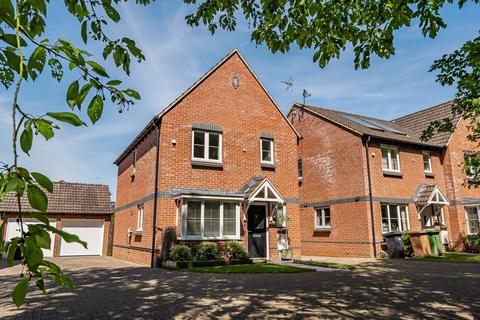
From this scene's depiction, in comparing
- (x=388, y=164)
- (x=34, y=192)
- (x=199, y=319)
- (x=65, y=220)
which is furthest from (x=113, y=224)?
(x=34, y=192)

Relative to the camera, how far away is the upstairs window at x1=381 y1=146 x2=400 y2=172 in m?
21.0

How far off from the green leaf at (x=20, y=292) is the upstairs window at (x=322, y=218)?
70.1 ft

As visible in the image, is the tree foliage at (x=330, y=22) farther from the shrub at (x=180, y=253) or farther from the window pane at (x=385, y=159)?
the window pane at (x=385, y=159)

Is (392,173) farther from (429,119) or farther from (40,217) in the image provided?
(40,217)

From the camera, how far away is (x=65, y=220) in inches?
953

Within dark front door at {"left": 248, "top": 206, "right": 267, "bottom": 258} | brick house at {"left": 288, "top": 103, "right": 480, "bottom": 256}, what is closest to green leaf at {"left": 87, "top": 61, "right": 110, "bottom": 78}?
dark front door at {"left": 248, "top": 206, "right": 267, "bottom": 258}

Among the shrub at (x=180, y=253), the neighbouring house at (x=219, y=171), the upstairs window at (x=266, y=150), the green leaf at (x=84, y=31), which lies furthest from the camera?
the upstairs window at (x=266, y=150)

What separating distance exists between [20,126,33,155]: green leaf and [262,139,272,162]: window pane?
1679 centimetres

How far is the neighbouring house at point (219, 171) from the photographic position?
15047 mm

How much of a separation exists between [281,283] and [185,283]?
268 centimetres

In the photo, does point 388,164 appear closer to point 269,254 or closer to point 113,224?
point 269,254

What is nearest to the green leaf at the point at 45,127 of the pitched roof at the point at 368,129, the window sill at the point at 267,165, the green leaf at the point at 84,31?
the green leaf at the point at 84,31

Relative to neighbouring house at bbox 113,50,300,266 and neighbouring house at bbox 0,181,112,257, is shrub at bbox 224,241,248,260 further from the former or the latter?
neighbouring house at bbox 0,181,112,257

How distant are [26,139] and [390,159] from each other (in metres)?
22.3
